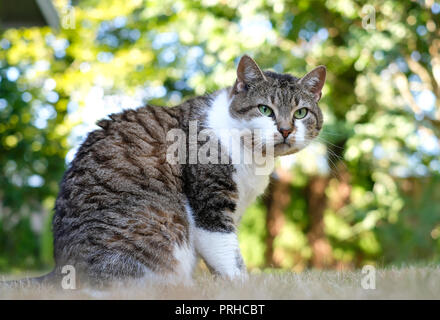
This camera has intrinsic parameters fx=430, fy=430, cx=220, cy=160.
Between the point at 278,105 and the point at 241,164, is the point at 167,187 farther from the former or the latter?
the point at 278,105

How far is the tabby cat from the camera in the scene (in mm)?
2174

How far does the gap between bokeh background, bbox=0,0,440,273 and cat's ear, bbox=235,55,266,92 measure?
6.35ft

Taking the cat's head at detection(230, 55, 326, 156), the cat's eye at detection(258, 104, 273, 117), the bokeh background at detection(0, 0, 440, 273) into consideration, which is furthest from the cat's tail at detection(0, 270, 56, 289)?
the bokeh background at detection(0, 0, 440, 273)

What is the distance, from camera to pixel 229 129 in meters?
2.69

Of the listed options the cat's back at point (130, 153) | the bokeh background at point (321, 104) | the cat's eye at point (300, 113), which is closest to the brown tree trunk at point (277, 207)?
the bokeh background at point (321, 104)

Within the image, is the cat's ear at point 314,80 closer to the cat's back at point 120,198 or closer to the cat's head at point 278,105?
the cat's head at point 278,105

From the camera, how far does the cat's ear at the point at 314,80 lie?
281cm

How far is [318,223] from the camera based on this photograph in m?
7.46

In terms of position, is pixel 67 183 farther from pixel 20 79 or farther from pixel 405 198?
pixel 405 198

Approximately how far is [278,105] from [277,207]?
209 inches

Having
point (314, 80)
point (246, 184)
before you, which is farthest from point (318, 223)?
point (246, 184)

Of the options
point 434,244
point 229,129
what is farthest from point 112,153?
point 434,244

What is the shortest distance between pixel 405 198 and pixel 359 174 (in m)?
0.87

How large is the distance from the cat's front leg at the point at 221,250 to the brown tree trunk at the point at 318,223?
517 cm
